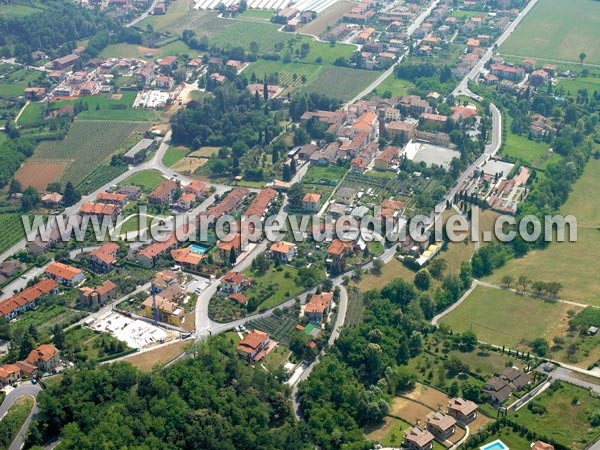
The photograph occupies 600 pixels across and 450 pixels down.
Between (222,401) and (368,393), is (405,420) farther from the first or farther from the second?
(222,401)

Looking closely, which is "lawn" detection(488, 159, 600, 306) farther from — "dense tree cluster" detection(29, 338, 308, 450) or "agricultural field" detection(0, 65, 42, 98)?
"agricultural field" detection(0, 65, 42, 98)

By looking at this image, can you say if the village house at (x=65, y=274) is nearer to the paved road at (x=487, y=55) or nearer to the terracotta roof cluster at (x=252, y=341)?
the terracotta roof cluster at (x=252, y=341)

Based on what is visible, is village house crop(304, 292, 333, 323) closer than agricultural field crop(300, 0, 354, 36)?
Yes

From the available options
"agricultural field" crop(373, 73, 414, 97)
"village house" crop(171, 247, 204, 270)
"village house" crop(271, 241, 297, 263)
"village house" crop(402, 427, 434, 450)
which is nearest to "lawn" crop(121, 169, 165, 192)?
A: "village house" crop(171, 247, 204, 270)

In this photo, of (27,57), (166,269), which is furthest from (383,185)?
(27,57)

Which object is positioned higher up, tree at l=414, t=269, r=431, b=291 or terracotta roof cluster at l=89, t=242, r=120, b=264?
terracotta roof cluster at l=89, t=242, r=120, b=264

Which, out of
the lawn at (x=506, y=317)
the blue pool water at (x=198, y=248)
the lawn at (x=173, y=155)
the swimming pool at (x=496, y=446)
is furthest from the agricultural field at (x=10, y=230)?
the swimming pool at (x=496, y=446)
